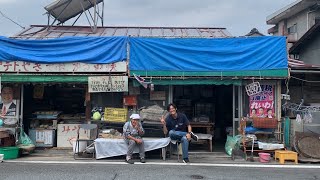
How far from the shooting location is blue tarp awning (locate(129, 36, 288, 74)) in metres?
12.2

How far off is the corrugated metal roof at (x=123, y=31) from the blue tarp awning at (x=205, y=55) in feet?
5.16

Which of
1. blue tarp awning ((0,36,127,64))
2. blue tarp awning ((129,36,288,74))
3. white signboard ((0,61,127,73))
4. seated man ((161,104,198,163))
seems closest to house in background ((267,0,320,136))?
blue tarp awning ((129,36,288,74))

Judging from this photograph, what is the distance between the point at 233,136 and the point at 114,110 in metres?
4.32

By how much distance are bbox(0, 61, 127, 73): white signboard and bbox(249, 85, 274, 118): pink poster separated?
4.72m

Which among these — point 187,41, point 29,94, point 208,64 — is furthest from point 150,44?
point 29,94

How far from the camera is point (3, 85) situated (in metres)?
12.4

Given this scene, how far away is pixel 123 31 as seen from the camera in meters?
15.4

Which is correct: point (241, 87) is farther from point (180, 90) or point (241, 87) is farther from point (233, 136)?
point (180, 90)

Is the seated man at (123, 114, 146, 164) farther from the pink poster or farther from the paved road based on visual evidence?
the pink poster

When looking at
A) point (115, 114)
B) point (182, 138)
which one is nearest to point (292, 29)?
point (115, 114)

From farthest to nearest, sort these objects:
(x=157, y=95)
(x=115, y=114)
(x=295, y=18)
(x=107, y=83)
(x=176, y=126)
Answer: (x=295, y=18), (x=157, y=95), (x=115, y=114), (x=107, y=83), (x=176, y=126)

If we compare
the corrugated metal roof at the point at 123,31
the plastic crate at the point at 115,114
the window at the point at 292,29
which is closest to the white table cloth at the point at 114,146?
the plastic crate at the point at 115,114

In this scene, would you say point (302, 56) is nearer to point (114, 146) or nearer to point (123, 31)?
point (123, 31)

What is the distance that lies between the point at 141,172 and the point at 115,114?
3.99 meters
